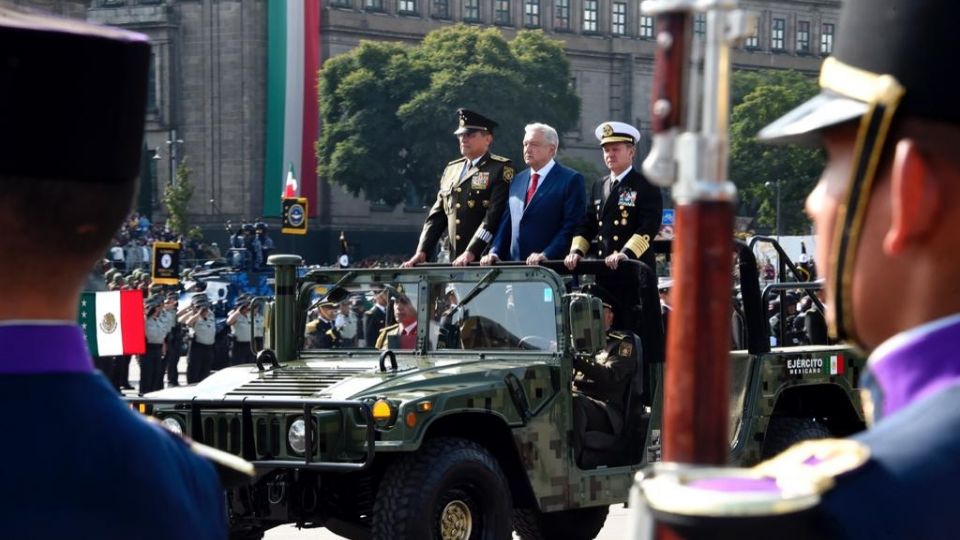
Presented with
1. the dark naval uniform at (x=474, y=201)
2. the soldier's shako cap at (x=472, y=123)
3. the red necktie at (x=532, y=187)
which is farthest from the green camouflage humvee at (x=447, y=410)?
the soldier's shako cap at (x=472, y=123)

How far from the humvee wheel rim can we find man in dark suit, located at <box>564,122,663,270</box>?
6.32ft

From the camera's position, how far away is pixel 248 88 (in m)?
81.0

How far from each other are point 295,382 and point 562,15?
86.0 meters

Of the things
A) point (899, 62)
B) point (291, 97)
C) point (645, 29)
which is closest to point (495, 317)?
point (899, 62)

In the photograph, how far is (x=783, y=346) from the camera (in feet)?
43.1

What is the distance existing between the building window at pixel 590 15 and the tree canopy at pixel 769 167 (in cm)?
1506

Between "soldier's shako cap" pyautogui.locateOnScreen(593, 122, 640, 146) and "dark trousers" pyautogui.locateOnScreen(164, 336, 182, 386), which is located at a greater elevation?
"soldier's shako cap" pyautogui.locateOnScreen(593, 122, 640, 146)

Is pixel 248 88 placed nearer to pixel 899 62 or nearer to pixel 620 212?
pixel 620 212

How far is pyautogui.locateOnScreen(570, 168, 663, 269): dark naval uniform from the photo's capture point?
11.2 metres

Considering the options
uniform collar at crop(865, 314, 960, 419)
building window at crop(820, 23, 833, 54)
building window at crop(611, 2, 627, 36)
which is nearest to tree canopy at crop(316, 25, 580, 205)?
building window at crop(611, 2, 627, 36)

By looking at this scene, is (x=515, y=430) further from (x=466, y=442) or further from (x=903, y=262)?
(x=903, y=262)

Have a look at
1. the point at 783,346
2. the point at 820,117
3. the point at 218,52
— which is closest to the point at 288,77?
Answer: the point at 218,52

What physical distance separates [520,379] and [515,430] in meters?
0.29

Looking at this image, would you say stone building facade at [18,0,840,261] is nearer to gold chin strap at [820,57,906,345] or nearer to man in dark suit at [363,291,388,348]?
man in dark suit at [363,291,388,348]
